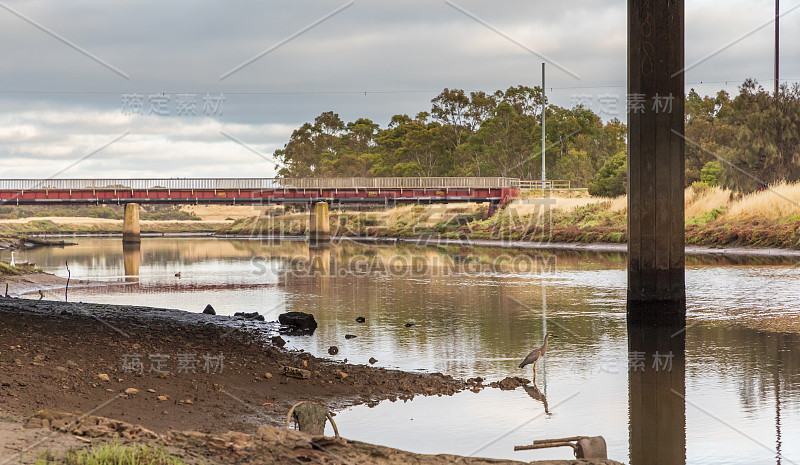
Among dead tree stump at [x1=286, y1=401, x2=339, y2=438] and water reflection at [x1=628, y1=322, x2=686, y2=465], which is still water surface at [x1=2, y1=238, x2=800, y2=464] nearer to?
Answer: water reflection at [x1=628, y1=322, x2=686, y2=465]

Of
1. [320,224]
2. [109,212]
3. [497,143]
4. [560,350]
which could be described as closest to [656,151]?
[560,350]

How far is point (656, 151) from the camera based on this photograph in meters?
17.2

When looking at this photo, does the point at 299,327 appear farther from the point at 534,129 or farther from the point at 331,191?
the point at 534,129

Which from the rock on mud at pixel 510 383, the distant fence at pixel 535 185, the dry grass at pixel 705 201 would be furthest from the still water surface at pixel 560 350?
the distant fence at pixel 535 185

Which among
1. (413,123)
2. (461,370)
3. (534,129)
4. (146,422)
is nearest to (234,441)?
(146,422)

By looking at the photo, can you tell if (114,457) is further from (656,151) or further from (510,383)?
(656,151)

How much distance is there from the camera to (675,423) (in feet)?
33.7

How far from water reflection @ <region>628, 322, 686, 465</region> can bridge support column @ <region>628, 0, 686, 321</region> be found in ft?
3.35

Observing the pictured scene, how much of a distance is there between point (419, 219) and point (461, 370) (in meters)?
80.9

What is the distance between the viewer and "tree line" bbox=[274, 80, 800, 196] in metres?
88.4

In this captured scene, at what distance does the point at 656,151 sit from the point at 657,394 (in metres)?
6.88

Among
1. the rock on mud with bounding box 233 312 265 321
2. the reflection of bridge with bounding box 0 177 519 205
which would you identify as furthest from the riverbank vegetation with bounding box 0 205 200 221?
the rock on mud with bounding box 233 312 265 321

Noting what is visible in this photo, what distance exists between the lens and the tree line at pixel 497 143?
290 feet

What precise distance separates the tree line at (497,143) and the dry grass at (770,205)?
25708mm
